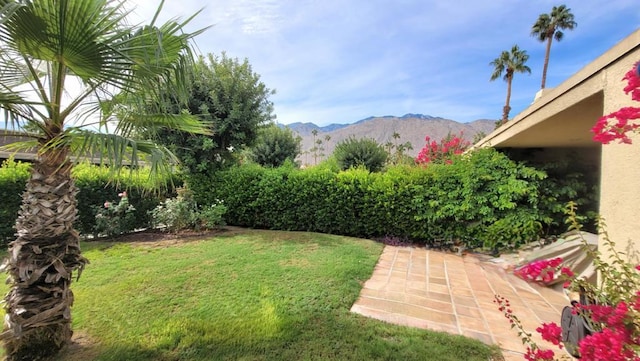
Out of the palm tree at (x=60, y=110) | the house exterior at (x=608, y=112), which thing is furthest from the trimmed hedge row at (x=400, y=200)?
the palm tree at (x=60, y=110)

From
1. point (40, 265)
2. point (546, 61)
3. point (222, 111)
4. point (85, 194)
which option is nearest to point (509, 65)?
point (546, 61)

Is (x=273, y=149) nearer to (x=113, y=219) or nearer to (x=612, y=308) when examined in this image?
(x=113, y=219)

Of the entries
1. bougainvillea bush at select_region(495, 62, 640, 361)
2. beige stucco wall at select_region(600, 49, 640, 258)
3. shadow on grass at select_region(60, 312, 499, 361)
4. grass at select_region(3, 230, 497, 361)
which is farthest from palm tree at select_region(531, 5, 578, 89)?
shadow on grass at select_region(60, 312, 499, 361)

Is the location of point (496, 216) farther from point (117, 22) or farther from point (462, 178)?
point (117, 22)

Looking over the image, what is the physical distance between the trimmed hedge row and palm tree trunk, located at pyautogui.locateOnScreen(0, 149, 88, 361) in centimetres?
561

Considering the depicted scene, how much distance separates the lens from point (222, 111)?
8.07m

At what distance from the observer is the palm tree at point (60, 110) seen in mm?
1960

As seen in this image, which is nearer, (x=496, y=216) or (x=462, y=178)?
(x=496, y=216)

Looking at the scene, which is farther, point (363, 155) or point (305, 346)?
point (363, 155)

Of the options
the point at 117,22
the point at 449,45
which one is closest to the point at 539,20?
the point at 449,45

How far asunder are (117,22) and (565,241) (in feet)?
22.1

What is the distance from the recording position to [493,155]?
6.21m

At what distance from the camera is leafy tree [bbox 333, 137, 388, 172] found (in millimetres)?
9812

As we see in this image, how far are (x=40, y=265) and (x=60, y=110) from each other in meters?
1.36
